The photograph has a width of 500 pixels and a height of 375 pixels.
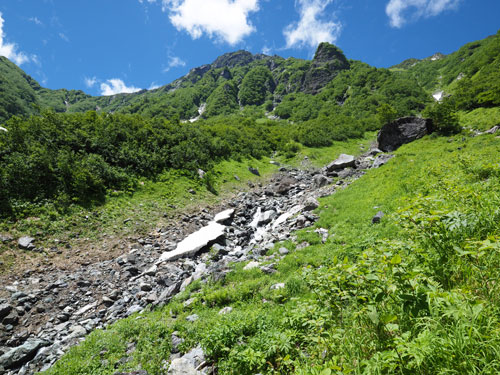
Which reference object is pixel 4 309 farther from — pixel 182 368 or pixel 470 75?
pixel 470 75

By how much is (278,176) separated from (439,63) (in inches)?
6284

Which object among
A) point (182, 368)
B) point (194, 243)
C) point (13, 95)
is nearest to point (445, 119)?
point (194, 243)

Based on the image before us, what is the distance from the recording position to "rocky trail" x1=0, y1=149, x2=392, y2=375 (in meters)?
7.43

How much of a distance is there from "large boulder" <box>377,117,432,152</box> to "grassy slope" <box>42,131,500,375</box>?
2287 cm

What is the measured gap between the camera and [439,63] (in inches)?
4793

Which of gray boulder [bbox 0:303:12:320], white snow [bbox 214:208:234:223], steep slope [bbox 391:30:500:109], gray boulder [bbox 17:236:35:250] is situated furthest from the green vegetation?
gray boulder [bbox 0:303:12:320]

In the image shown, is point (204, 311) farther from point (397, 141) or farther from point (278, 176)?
point (397, 141)

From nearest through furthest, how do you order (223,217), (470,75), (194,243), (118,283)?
1. (118,283)
2. (194,243)
3. (223,217)
4. (470,75)

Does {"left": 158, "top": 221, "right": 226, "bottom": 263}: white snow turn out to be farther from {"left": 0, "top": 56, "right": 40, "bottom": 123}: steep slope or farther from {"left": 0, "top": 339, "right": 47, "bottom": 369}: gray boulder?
{"left": 0, "top": 56, "right": 40, "bottom": 123}: steep slope

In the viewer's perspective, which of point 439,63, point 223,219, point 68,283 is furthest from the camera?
point 439,63

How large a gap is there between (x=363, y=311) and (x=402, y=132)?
35.2m

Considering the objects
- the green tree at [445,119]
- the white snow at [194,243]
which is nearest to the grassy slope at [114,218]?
the white snow at [194,243]

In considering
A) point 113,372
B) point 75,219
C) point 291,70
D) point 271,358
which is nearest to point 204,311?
point 113,372

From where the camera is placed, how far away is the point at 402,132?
29.8 m
